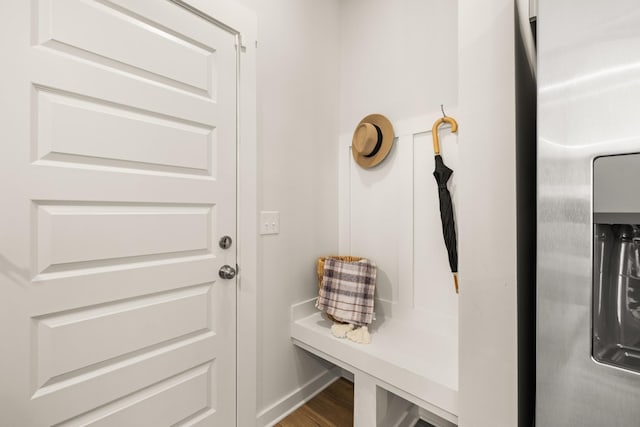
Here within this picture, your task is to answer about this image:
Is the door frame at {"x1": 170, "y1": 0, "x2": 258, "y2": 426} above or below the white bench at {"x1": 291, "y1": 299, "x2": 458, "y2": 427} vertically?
above

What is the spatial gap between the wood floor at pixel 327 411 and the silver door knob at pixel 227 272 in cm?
91

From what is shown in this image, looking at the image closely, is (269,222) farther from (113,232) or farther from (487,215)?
(487,215)

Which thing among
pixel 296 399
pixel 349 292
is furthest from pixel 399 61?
pixel 296 399

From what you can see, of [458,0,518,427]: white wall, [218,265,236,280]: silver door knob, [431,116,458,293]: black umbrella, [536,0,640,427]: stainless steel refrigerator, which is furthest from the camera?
[431,116,458,293]: black umbrella

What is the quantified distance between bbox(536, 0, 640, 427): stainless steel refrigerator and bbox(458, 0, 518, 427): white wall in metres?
0.17

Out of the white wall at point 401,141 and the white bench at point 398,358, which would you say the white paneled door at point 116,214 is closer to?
the white bench at point 398,358

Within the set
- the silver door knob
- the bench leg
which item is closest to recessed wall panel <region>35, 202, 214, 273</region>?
the silver door knob

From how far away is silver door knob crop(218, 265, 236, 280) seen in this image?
1318mm

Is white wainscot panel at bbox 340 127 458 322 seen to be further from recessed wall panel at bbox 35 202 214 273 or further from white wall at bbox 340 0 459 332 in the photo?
recessed wall panel at bbox 35 202 214 273

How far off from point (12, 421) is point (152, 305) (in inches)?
17.8

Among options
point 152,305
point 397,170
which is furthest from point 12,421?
point 397,170

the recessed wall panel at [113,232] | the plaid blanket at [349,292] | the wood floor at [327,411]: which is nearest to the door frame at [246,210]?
the recessed wall panel at [113,232]

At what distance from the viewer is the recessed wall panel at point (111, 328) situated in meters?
0.91

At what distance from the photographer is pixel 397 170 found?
1717 millimetres
